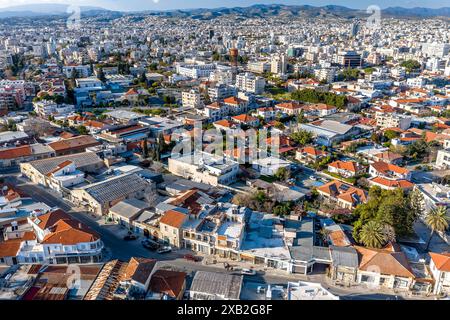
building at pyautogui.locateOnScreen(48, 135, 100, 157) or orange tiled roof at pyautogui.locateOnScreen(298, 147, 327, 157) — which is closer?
orange tiled roof at pyautogui.locateOnScreen(298, 147, 327, 157)

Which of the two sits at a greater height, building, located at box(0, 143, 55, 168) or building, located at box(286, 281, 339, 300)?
building, located at box(0, 143, 55, 168)

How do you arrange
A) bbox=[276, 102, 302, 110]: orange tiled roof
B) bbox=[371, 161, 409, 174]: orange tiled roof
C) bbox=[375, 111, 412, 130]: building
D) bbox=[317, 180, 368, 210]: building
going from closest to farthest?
bbox=[317, 180, 368, 210]: building
bbox=[371, 161, 409, 174]: orange tiled roof
bbox=[375, 111, 412, 130]: building
bbox=[276, 102, 302, 110]: orange tiled roof

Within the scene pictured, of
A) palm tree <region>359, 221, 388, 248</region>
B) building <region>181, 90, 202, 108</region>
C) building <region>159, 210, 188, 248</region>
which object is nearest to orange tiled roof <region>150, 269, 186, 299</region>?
building <region>159, 210, 188, 248</region>

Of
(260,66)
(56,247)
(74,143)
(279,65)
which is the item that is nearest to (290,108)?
(74,143)

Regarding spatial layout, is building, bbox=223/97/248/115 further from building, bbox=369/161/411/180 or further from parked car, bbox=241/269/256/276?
parked car, bbox=241/269/256/276

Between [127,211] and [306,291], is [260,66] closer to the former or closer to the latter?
[127,211]

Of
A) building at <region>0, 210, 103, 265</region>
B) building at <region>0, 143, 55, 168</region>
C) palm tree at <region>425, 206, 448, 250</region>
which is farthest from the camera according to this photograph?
building at <region>0, 143, 55, 168</region>
